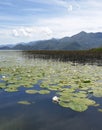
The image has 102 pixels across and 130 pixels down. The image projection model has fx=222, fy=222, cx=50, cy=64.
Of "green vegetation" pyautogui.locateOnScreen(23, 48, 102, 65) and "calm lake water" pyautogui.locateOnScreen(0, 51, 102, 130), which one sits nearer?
"calm lake water" pyautogui.locateOnScreen(0, 51, 102, 130)

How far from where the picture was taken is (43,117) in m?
9.40

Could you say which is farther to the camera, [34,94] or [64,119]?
[34,94]

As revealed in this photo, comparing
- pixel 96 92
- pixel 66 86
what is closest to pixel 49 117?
pixel 96 92

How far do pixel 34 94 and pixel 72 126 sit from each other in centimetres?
473

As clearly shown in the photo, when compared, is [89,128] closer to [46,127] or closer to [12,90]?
[46,127]

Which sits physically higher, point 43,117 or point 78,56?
point 43,117

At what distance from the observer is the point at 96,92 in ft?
42.4

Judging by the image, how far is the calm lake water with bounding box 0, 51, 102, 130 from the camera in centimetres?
837

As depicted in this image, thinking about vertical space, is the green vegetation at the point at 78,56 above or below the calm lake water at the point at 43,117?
below

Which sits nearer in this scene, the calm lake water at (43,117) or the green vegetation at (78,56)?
the calm lake water at (43,117)

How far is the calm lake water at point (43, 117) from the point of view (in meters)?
8.37

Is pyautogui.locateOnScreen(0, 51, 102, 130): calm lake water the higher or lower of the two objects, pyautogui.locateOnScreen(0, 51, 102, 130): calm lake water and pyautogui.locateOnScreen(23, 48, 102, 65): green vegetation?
the higher

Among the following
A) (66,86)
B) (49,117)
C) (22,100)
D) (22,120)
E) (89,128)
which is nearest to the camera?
(89,128)

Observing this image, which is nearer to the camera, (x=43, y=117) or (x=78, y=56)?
(x=43, y=117)
